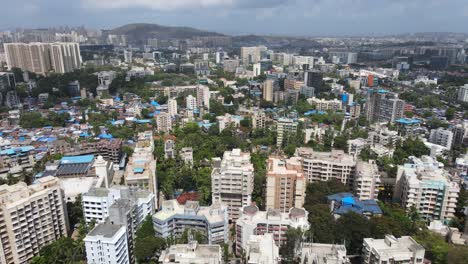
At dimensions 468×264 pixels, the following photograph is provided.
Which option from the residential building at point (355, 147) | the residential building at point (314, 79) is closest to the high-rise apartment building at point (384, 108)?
the residential building at point (355, 147)

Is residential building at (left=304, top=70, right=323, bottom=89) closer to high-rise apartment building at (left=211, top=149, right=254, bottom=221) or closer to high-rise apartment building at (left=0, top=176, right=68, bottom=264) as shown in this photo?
high-rise apartment building at (left=211, top=149, right=254, bottom=221)

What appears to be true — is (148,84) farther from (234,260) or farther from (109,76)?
(234,260)

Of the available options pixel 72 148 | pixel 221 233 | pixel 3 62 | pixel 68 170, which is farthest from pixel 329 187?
pixel 3 62

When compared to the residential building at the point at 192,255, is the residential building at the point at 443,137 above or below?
below

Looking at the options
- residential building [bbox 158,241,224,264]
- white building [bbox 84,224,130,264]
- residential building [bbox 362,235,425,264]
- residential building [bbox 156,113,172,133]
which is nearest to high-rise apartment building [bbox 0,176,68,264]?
white building [bbox 84,224,130,264]

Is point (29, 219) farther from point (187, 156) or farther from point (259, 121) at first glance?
point (259, 121)

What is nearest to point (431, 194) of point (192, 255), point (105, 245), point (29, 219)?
point (192, 255)

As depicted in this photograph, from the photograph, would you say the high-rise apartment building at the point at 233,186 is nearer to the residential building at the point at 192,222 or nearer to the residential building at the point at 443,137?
the residential building at the point at 192,222
